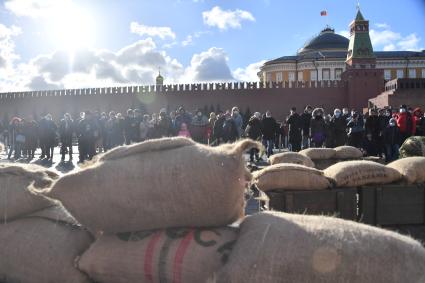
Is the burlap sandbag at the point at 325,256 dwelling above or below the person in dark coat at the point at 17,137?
below

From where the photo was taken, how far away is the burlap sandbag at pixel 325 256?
2100 millimetres

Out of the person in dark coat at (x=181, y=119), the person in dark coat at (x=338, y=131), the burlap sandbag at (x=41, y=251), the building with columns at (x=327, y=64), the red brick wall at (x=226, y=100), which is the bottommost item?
the burlap sandbag at (x=41, y=251)

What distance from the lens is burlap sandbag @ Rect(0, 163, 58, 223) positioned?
3086 mm

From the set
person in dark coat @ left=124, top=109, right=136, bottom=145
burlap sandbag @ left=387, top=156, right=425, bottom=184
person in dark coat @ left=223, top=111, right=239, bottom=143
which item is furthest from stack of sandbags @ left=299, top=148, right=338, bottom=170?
person in dark coat @ left=124, top=109, right=136, bottom=145

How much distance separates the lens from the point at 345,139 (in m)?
13.9

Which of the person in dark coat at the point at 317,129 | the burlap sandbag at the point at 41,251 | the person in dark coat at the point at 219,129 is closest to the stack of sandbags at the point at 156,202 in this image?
the burlap sandbag at the point at 41,251

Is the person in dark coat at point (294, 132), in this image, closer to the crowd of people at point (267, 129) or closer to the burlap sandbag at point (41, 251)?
the crowd of people at point (267, 129)

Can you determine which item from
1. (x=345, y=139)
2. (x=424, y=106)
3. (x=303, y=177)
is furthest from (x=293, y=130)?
(x=424, y=106)

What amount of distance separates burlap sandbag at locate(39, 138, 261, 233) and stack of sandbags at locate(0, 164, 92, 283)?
32cm

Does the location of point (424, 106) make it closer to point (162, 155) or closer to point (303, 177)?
Result: point (303, 177)

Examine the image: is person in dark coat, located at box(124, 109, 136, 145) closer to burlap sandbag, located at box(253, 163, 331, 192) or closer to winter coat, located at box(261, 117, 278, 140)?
winter coat, located at box(261, 117, 278, 140)

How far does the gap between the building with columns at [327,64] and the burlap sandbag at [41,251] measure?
61.7m

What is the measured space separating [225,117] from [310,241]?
36.5ft

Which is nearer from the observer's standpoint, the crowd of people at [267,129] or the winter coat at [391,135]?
the winter coat at [391,135]
